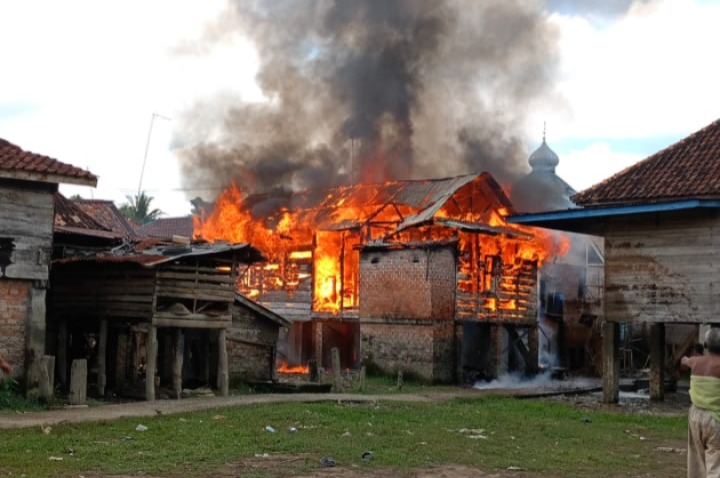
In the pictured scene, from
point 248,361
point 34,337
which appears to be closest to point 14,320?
point 34,337

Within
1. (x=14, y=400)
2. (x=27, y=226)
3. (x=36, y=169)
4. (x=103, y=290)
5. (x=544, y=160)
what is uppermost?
(x=544, y=160)

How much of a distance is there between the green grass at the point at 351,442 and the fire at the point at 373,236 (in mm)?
11750

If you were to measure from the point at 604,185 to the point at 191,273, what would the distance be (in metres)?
11.3

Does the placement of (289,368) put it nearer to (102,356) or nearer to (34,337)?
(102,356)

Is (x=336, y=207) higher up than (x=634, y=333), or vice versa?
(x=336, y=207)

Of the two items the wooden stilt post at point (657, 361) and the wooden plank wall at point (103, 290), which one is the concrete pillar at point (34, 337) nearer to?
the wooden plank wall at point (103, 290)

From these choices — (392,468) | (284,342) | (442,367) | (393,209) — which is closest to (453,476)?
(392,468)

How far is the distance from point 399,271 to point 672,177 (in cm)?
1068

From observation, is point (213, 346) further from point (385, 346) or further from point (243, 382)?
point (385, 346)

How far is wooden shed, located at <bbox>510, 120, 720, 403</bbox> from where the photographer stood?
2139 centimetres

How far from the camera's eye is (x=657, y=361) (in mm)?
23672

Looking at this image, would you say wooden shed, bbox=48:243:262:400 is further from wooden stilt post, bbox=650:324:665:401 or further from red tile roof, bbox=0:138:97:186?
wooden stilt post, bbox=650:324:665:401

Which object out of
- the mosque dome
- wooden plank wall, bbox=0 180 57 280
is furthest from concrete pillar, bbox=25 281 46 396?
the mosque dome

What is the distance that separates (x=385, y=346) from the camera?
30.7m
